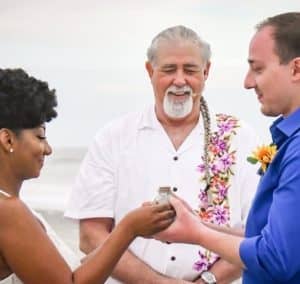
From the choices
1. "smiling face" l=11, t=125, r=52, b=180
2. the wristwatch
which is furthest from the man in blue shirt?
the wristwatch

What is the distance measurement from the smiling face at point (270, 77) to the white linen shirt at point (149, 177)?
2.94 feet

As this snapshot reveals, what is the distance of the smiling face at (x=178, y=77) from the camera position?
9.21ft

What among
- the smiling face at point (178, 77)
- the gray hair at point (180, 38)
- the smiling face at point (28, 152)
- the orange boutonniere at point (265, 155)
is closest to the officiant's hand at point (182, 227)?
the orange boutonniere at point (265, 155)

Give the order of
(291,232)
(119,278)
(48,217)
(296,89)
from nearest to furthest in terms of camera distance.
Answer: (291,232)
(296,89)
(119,278)
(48,217)

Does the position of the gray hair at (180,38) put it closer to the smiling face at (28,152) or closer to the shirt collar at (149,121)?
the shirt collar at (149,121)

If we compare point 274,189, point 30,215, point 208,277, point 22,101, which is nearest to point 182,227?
point 274,189

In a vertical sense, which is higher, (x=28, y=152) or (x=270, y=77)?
(x=270, y=77)

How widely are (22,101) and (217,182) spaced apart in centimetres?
104

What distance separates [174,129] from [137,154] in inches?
6.7

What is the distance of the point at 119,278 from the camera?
2768mm

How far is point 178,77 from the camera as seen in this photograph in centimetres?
281

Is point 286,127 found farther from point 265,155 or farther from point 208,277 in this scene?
point 208,277

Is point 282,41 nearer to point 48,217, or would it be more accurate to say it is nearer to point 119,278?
point 119,278

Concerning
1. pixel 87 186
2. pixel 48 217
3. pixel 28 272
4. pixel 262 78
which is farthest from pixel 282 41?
pixel 48 217
